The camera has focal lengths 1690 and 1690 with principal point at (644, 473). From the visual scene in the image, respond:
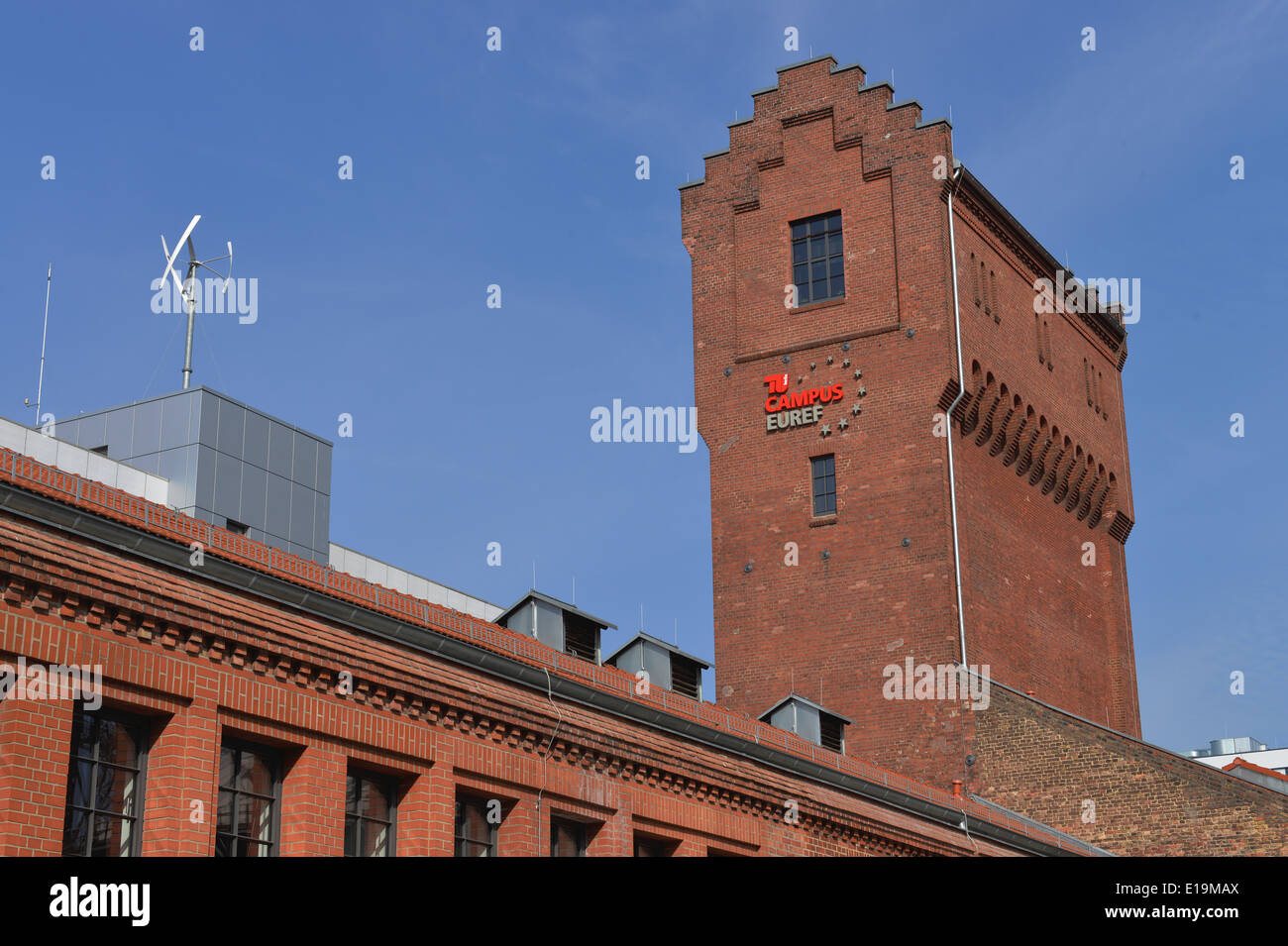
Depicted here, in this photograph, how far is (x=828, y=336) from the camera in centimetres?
4303

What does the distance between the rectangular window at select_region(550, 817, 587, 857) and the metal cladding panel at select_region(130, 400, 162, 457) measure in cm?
840

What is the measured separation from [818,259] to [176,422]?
22.7 metres

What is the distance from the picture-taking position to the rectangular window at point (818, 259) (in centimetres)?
4369

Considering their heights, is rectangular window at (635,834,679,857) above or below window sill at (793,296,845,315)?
below

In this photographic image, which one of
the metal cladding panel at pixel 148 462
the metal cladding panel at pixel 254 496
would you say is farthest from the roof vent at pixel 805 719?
the metal cladding panel at pixel 148 462

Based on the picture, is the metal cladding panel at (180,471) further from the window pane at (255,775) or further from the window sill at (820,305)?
the window sill at (820,305)

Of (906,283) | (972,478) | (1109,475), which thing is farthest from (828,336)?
(1109,475)

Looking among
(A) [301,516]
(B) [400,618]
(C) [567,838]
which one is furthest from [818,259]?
(B) [400,618]

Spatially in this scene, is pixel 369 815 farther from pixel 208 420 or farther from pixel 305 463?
pixel 305 463

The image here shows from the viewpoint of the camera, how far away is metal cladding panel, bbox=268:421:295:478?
2651 centimetres

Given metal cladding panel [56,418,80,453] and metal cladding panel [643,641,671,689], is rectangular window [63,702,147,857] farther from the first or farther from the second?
metal cladding panel [643,641,671,689]

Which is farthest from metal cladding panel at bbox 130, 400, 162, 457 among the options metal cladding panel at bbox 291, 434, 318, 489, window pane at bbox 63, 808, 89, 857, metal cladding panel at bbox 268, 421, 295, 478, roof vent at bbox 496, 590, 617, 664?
window pane at bbox 63, 808, 89, 857

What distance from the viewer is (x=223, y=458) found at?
25.3m
